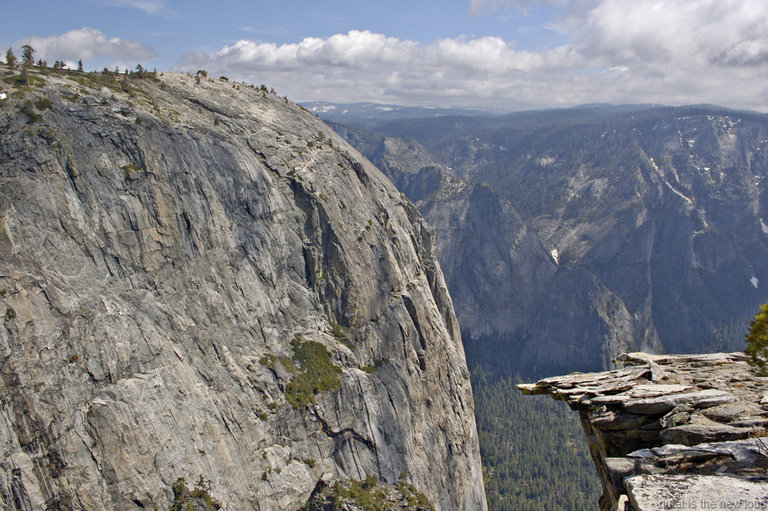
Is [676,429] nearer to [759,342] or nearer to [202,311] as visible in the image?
[759,342]

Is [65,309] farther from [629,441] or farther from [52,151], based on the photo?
[629,441]

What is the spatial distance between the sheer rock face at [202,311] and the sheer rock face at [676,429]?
2146 inches

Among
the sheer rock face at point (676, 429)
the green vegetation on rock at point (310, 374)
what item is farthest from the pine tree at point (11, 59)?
the sheer rock face at point (676, 429)

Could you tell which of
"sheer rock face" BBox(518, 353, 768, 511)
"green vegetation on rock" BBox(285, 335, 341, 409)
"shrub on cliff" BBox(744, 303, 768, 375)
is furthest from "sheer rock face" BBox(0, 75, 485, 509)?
"shrub on cliff" BBox(744, 303, 768, 375)

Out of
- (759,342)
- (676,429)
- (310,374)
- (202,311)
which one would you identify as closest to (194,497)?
(202,311)

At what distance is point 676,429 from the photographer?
688 inches

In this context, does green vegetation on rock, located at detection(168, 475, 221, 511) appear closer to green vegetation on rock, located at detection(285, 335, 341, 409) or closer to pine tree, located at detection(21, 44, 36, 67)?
green vegetation on rock, located at detection(285, 335, 341, 409)

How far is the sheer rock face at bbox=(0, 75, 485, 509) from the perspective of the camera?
2218 inches

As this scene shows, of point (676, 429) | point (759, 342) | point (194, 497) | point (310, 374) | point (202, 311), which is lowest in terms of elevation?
point (194, 497)

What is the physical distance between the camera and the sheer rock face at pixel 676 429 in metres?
14.5

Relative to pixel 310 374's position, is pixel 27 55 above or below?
above

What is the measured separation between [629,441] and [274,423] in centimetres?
6651

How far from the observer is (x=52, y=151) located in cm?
6588

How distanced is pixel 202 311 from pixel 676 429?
6871cm
